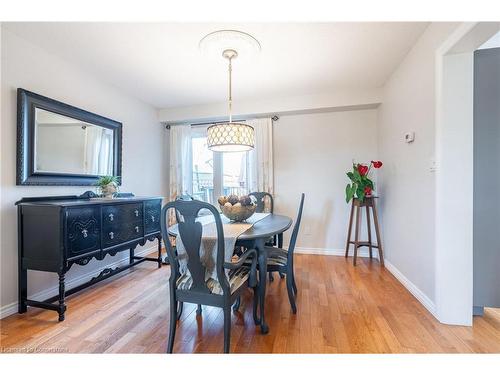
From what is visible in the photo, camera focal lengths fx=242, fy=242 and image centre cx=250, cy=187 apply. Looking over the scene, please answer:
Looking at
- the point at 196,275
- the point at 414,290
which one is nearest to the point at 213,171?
the point at 196,275

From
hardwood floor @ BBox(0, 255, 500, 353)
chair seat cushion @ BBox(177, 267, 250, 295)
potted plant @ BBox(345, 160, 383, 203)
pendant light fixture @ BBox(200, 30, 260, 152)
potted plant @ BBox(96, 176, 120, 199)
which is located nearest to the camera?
chair seat cushion @ BBox(177, 267, 250, 295)

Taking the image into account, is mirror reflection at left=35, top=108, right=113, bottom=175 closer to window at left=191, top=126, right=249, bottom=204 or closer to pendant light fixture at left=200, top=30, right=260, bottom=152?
window at left=191, top=126, right=249, bottom=204

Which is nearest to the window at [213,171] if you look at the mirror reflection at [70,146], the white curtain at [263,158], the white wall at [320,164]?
the white curtain at [263,158]

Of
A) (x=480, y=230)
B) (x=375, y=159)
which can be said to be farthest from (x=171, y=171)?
(x=480, y=230)

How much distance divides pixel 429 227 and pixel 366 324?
38.2 inches

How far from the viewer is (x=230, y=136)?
2.12 metres

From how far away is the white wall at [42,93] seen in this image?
1.97 meters

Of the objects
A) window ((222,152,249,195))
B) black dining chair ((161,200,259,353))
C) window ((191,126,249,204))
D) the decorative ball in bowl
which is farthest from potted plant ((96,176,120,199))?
window ((222,152,249,195))

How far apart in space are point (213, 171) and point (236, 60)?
1985 mm

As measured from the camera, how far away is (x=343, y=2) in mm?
1331

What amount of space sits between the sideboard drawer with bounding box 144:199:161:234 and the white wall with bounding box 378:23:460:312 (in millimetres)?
2864

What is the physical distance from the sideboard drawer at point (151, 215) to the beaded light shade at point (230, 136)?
4.11ft

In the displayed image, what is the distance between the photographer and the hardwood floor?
1565 mm

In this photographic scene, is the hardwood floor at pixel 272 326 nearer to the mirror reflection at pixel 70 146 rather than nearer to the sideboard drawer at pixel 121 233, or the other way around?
the sideboard drawer at pixel 121 233
